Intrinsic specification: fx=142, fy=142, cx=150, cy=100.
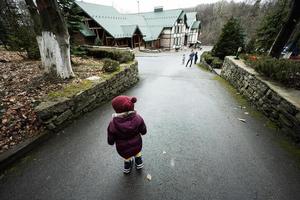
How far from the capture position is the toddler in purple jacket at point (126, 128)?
6.57ft

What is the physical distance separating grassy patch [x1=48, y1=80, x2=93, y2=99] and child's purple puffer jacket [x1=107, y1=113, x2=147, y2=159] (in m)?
2.31

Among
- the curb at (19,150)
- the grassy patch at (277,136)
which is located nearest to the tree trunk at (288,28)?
the grassy patch at (277,136)

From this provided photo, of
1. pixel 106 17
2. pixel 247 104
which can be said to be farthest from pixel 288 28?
pixel 106 17

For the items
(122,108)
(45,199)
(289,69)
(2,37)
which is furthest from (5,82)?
(2,37)

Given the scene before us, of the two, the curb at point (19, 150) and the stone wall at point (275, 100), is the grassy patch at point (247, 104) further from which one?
the curb at point (19, 150)

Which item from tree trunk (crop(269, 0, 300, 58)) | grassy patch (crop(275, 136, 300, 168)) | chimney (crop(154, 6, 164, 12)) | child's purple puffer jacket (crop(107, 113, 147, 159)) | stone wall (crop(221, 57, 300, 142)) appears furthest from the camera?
chimney (crop(154, 6, 164, 12))

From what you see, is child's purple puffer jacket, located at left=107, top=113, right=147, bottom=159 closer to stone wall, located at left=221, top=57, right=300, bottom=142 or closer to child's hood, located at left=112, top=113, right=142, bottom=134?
child's hood, located at left=112, top=113, right=142, bottom=134

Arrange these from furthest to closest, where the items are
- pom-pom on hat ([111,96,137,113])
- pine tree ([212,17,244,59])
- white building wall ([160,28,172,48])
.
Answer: white building wall ([160,28,172,48])
pine tree ([212,17,244,59])
pom-pom on hat ([111,96,137,113])

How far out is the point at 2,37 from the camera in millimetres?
11094

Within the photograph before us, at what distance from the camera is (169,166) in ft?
8.59

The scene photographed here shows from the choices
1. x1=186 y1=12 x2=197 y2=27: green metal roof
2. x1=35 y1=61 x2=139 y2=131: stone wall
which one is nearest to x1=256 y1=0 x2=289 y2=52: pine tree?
x1=35 y1=61 x2=139 y2=131: stone wall

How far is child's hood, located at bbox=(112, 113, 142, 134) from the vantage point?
207 cm

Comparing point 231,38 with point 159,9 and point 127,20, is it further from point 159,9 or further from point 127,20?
point 159,9

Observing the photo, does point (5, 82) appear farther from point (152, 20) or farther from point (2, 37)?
point (152, 20)
